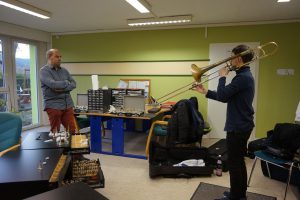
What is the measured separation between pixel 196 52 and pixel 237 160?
305 centimetres

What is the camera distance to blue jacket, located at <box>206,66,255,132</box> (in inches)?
79.8

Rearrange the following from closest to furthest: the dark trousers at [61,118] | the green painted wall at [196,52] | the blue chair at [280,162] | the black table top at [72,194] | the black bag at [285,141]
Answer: the black table top at [72,194]
the blue chair at [280,162]
the black bag at [285,141]
the dark trousers at [61,118]
the green painted wall at [196,52]

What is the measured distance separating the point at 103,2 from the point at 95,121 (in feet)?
6.07

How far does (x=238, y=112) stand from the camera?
81.8 inches

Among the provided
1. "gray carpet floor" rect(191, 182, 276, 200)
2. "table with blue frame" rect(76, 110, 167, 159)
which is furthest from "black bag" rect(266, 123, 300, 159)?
"table with blue frame" rect(76, 110, 167, 159)

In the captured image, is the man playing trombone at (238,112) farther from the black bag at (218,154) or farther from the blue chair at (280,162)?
the black bag at (218,154)

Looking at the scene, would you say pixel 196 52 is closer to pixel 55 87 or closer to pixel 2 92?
pixel 55 87

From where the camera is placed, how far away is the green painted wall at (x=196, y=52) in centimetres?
430

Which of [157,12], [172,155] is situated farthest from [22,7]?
[172,155]

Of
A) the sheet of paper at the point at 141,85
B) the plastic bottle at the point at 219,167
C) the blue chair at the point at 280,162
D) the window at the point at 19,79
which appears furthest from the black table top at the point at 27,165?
the window at the point at 19,79

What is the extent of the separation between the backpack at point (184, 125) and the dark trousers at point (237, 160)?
1093 millimetres

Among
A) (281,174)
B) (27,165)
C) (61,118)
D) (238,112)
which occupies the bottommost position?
(281,174)

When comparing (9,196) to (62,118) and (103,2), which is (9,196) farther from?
(103,2)

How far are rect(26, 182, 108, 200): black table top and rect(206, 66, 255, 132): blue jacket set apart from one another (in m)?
1.51
